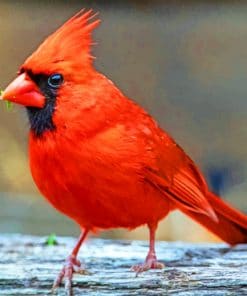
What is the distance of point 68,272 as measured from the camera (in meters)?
1.95

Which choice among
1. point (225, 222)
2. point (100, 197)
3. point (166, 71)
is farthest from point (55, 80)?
point (166, 71)

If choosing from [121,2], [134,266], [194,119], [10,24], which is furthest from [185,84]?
[134,266]

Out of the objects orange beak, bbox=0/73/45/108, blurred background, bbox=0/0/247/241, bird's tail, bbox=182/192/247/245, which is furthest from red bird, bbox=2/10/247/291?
blurred background, bbox=0/0/247/241

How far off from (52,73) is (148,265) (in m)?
0.49

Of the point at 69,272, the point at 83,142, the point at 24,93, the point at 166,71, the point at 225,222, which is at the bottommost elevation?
the point at 69,272

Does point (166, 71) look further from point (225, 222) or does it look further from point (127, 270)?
point (127, 270)

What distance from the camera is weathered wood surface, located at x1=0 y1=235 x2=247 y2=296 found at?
1860mm

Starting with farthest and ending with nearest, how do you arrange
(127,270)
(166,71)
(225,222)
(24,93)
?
(166,71), (225,222), (127,270), (24,93)

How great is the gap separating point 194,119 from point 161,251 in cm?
185

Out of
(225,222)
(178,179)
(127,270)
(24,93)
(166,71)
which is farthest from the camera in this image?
(166,71)

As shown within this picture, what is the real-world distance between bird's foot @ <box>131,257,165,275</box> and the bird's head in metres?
0.38

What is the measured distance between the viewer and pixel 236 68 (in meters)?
4.14

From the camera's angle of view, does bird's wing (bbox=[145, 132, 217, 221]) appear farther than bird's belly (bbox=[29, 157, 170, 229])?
Yes

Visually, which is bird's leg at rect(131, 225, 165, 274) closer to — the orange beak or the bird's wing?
the bird's wing
